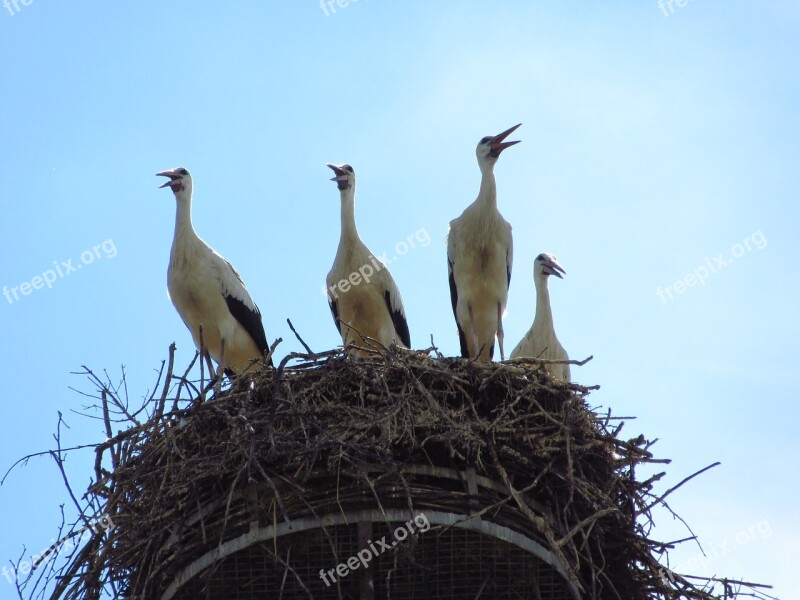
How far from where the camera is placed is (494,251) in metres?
9.74

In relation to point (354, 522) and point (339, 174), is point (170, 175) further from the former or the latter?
point (354, 522)

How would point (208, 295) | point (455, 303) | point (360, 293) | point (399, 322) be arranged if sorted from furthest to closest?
point (455, 303) < point (399, 322) < point (360, 293) < point (208, 295)

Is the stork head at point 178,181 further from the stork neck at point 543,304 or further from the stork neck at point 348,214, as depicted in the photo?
the stork neck at point 543,304

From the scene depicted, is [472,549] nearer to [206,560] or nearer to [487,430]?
[487,430]

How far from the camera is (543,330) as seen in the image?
387 inches

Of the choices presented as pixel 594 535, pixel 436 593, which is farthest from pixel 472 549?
pixel 594 535

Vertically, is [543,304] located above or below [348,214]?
below

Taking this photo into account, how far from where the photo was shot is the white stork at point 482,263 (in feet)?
32.0

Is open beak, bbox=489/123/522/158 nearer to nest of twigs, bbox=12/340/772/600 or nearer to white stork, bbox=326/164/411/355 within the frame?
white stork, bbox=326/164/411/355

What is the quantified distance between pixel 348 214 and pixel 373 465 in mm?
4400

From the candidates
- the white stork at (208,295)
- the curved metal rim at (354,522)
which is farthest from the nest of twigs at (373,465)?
the white stork at (208,295)

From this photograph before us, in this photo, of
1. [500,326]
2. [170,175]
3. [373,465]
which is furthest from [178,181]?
[373,465]

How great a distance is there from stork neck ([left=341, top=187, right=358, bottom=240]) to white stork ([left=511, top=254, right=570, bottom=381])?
1.61 meters

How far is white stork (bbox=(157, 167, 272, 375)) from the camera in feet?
30.9
